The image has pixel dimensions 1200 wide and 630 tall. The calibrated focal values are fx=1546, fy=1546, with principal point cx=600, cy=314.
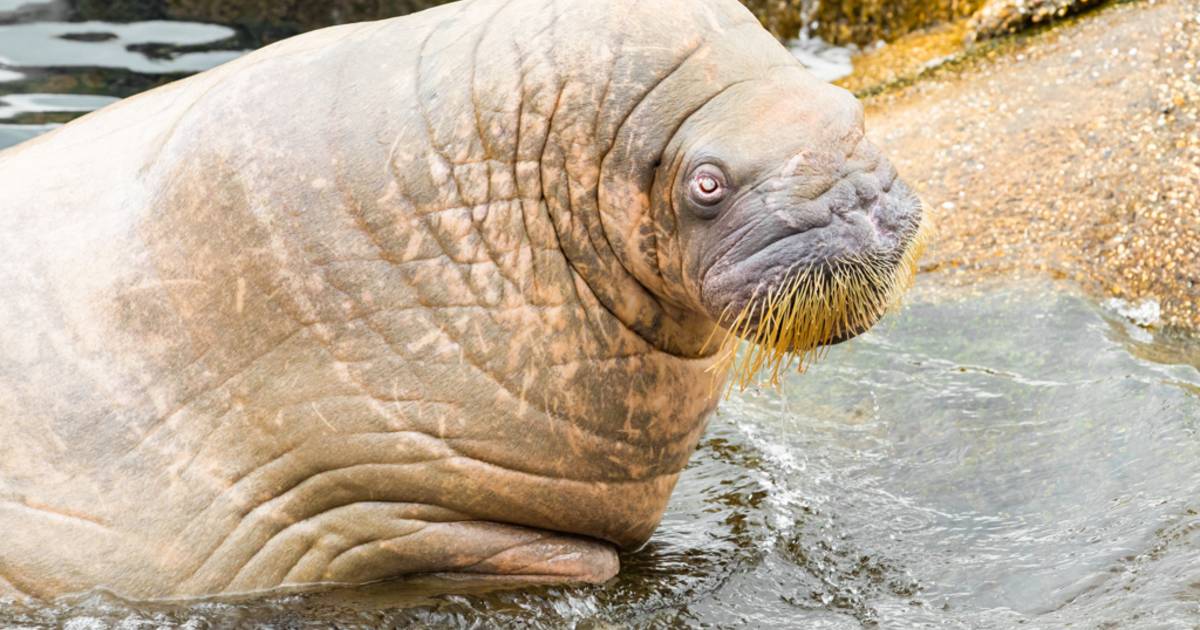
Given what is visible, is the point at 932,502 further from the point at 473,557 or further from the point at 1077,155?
the point at 1077,155

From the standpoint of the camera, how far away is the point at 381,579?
202 inches

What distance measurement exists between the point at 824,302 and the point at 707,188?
0.47m

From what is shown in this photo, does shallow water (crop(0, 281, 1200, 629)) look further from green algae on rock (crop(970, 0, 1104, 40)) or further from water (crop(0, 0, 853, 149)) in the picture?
water (crop(0, 0, 853, 149))

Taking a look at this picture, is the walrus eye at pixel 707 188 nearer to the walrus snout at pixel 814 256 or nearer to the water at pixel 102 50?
the walrus snout at pixel 814 256

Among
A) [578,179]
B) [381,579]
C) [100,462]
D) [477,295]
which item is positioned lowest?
[381,579]

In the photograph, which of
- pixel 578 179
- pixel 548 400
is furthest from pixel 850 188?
pixel 548 400

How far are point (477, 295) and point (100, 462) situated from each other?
132 centimetres

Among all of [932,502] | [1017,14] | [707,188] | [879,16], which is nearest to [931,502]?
[932,502]

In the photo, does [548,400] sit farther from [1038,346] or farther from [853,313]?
[1038,346]

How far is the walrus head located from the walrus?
3cm

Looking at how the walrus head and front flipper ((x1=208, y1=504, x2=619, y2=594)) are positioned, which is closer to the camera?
the walrus head

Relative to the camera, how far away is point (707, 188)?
14.8ft

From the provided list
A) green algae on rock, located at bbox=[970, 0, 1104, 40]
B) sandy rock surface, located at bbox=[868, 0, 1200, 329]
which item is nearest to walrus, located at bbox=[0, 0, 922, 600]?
sandy rock surface, located at bbox=[868, 0, 1200, 329]

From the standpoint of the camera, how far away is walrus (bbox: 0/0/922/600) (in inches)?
186
